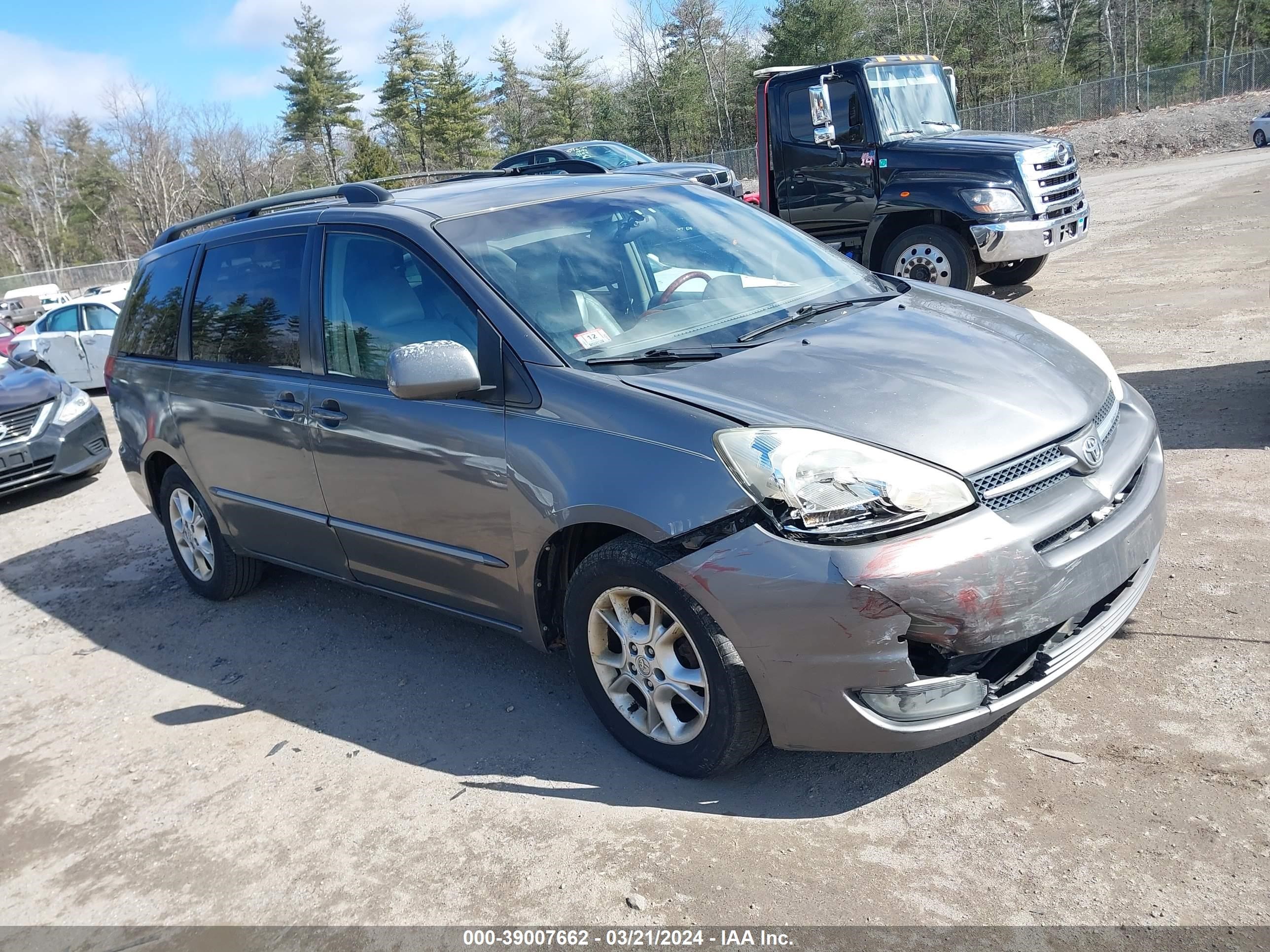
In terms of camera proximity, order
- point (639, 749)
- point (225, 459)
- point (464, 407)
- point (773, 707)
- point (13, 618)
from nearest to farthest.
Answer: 1. point (773, 707)
2. point (639, 749)
3. point (464, 407)
4. point (225, 459)
5. point (13, 618)

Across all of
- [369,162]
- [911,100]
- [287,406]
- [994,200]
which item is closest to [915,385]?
[287,406]

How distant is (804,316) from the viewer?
381cm

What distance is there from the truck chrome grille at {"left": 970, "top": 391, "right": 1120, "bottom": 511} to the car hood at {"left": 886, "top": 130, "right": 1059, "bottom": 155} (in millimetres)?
7352

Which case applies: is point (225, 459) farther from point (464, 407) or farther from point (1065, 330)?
point (1065, 330)

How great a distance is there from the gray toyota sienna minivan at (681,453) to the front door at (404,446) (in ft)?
0.05

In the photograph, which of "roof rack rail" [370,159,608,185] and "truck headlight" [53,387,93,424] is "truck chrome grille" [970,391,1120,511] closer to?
"roof rack rail" [370,159,608,185]

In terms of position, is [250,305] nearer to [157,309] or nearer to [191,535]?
[157,309]

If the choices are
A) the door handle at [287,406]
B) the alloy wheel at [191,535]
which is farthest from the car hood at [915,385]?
the alloy wheel at [191,535]

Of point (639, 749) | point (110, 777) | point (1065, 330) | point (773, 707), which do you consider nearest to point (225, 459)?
point (110, 777)

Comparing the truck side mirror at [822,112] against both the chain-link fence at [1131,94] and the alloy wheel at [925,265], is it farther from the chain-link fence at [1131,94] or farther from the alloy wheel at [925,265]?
the chain-link fence at [1131,94]

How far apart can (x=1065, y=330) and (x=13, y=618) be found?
6.01 meters

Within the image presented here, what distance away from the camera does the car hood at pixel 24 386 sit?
28.5 feet

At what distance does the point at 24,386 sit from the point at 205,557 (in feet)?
15.6

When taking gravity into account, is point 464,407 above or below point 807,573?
above
